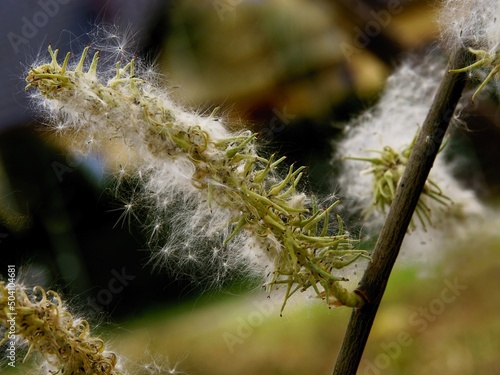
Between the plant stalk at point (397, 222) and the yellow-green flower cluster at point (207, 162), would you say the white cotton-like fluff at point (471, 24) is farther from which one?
the yellow-green flower cluster at point (207, 162)

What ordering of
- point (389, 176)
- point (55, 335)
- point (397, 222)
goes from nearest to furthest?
point (55, 335) → point (397, 222) → point (389, 176)

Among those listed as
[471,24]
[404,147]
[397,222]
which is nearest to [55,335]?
[397,222]

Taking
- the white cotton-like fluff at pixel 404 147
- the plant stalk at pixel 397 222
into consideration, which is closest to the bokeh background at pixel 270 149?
the white cotton-like fluff at pixel 404 147

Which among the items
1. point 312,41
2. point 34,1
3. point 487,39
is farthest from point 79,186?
point 487,39

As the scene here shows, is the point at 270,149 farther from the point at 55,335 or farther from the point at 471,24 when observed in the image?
the point at 55,335

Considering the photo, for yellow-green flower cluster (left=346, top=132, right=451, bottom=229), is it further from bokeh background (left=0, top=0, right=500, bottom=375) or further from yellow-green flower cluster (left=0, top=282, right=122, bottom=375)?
yellow-green flower cluster (left=0, top=282, right=122, bottom=375)

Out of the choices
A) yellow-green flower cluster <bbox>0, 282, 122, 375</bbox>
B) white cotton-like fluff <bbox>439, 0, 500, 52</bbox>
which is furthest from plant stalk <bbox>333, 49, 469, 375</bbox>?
yellow-green flower cluster <bbox>0, 282, 122, 375</bbox>
